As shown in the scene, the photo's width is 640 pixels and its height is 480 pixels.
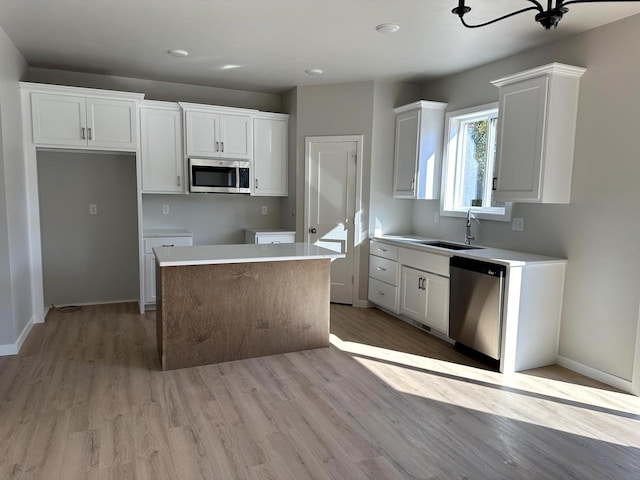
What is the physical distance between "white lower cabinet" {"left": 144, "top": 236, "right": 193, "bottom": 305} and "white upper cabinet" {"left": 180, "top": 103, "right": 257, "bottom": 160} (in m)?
1.00

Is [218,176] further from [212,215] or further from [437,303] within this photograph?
[437,303]

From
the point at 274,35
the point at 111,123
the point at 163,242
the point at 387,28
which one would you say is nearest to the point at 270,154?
the point at 163,242

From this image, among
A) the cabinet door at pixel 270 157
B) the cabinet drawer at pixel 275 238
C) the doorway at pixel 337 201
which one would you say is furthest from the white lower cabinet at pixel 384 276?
the cabinet door at pixel 270 157

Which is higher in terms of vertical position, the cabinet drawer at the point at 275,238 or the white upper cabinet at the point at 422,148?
the white upper cabinet at the point at 422,148

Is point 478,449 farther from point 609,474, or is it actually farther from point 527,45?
point 527,45

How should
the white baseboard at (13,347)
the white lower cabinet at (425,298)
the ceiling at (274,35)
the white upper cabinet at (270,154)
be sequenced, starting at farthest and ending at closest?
the white upper cabinet at (270,154)
the white lower cabinet at (425,298)
the white baseboard at (13,347)
the ceiling at (274,35)

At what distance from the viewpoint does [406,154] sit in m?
4.85

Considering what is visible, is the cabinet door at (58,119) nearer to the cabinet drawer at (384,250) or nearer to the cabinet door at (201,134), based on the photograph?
the cabinet door at (201,134)

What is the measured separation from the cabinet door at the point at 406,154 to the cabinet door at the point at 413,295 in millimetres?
941

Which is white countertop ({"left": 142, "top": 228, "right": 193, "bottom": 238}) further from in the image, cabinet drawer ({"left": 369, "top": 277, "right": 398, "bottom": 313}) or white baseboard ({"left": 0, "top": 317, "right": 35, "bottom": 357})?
cabinet drawer ({"left": 369, "top": 277, "right": 398, "bottom": 313})

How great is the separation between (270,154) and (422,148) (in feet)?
6.12

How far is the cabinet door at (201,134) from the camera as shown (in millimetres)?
4875

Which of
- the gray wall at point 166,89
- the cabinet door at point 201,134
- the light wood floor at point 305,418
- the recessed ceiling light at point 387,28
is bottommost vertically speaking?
the light wood floor at point 305,418

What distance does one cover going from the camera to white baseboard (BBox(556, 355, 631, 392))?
3066mm
